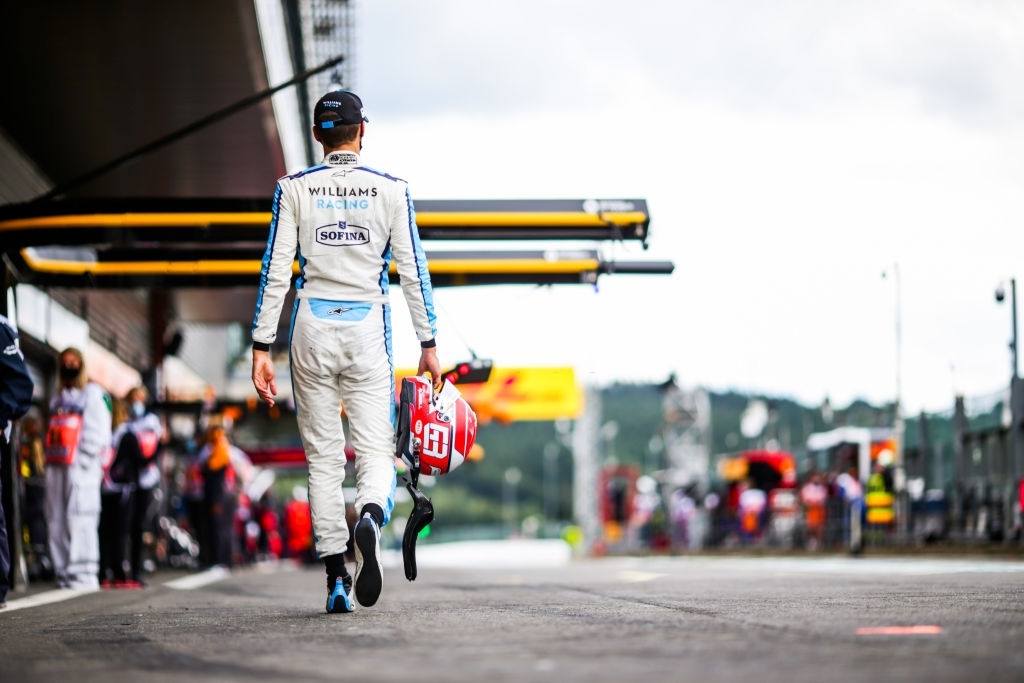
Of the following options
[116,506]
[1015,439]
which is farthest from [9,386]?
[1015,439]

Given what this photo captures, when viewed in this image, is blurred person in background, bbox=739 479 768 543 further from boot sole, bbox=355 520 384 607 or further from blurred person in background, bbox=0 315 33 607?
boot sole, bbox=355 520 384 607

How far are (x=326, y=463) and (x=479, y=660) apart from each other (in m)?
2.62

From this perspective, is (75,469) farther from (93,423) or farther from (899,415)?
(899,415)

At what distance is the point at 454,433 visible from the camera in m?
6.86

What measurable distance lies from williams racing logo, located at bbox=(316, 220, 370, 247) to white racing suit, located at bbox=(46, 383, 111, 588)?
18.5ft

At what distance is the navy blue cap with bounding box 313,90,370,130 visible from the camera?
6.75 metres

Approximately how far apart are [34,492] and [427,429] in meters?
9.63

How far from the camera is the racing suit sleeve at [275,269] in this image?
6688mm

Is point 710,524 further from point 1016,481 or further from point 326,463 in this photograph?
point 326,463

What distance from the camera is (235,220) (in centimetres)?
1222

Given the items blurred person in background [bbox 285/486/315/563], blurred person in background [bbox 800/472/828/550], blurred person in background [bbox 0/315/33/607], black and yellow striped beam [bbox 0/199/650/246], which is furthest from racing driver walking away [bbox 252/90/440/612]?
blurred person in background [bbox 285/486/315/563]

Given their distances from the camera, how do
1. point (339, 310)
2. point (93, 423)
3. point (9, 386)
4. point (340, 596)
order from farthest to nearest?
point (93, 423) < point (9, 386) < point (339, 310) < point (340, 596)

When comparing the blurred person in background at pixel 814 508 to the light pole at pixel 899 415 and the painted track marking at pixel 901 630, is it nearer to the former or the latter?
the light pole at pixel 899 415

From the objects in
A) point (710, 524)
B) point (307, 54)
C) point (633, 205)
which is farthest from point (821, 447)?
point (633, 205)
